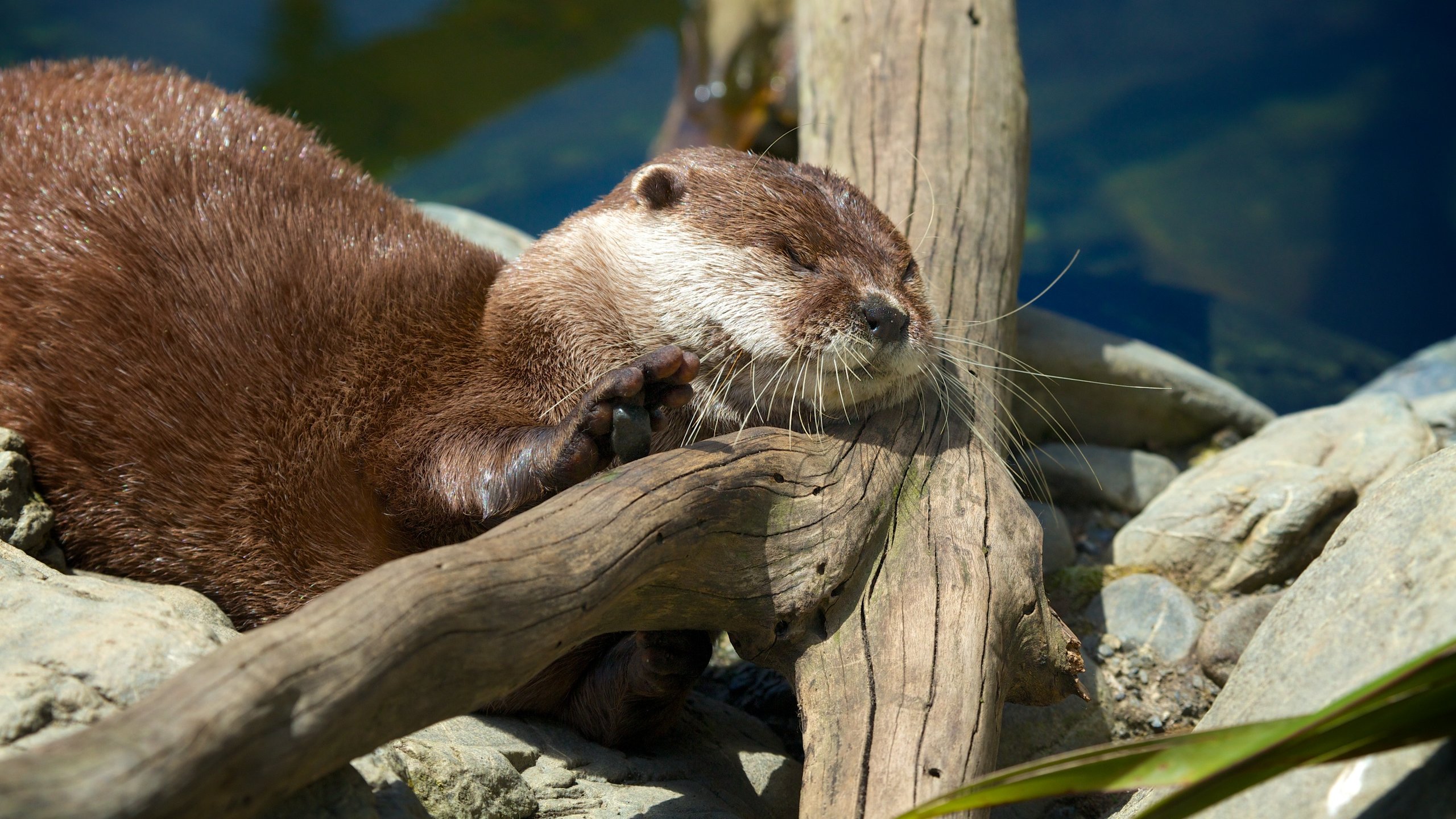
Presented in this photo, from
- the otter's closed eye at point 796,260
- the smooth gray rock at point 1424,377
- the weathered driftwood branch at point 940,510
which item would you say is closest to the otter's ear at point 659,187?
the otter's closed eye at point 796,260

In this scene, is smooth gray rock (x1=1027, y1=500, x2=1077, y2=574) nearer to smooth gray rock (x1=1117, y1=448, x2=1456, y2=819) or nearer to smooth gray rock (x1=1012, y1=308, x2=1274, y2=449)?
smooth gray rock (x1=1012, y1=308, x2=1274, y2=449)

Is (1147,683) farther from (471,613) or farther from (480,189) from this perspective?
(480,189)

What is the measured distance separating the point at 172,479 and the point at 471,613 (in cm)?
128

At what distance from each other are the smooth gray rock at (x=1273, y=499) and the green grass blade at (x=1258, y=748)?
1964mm

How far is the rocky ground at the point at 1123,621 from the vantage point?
170 cm

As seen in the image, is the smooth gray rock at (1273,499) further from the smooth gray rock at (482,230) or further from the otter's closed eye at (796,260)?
the smooth gray rock at (482,230)

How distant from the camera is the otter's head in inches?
93.0

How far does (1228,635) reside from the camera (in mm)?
3041

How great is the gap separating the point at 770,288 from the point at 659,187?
474 millimetres

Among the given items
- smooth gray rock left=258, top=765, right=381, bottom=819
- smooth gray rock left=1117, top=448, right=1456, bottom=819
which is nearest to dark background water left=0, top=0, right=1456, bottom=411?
smooth gray rock left=1117, top=448, right=1456, bottom=819

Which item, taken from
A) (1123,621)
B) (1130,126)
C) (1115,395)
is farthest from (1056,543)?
(1130,126)

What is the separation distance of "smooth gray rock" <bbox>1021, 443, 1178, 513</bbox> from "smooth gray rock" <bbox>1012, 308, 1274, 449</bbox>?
0.14 metres

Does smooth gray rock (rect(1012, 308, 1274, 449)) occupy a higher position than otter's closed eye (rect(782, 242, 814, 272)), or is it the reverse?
otter's closed eye (rect(782, 242, 814, 272))

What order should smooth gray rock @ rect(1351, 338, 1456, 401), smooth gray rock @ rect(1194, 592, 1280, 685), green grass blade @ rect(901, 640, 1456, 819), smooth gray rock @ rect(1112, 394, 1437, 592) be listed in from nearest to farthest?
green grass blade @ rect(901, 640, 1456, 819) → smooth gray rock @ rect(1194, 592, 1280, 685) → smooth gray rock @ rect(1112, 394, 1437, 592) → smooth gray rock @ rect(1351, 338, 1456, 401)
